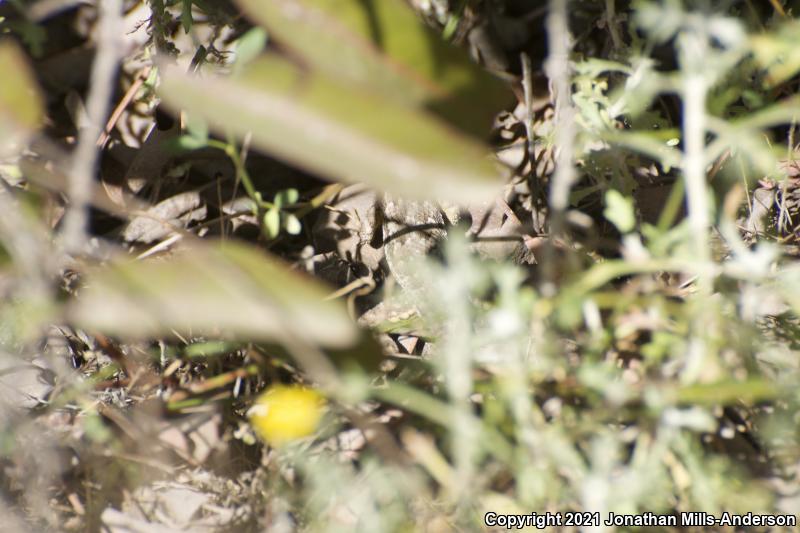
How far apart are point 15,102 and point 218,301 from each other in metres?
0.38

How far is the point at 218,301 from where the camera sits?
69 centimetres

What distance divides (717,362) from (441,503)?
1.50 ft

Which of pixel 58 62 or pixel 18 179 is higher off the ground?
pixel 58 62

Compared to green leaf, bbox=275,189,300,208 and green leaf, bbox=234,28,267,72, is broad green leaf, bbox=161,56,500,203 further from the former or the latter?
green leaf, bbox=275,189,300,208

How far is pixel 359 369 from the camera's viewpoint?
34.6 inches

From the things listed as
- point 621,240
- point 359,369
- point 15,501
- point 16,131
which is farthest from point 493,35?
point 15,501

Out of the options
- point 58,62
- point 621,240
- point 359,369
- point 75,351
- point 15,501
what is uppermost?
point 58,62

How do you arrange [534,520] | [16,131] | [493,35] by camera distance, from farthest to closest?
[493,35] < [534,520] < [16,131]

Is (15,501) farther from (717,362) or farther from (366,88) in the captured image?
(717,362)

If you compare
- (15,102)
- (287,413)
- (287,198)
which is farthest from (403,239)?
(15,102)

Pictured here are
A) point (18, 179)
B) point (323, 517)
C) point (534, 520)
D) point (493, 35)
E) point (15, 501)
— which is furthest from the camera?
point (493, 35)

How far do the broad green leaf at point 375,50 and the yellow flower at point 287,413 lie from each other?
1.63 feet

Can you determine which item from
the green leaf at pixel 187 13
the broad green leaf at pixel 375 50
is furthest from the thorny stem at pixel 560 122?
Answer: the green leaf at pixel 187 13

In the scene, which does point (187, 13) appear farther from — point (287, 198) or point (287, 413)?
point (287, 413)
